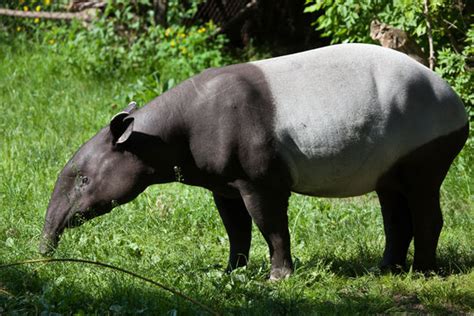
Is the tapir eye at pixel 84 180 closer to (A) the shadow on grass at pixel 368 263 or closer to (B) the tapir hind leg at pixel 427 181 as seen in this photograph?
(A) the shadow on grass at pixel 368 263

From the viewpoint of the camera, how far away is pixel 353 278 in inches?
262

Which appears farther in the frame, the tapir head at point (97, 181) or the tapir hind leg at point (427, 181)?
the tapir head at point (97, 181)

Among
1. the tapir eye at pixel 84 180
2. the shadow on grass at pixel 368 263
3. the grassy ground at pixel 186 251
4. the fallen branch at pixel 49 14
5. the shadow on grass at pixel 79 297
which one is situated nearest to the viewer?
the shadow on grass at pixel 79 297

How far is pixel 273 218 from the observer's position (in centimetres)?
640

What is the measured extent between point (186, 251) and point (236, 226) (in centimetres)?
50

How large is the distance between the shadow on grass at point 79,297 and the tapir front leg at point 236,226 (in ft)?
3.49

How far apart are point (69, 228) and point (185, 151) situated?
39.3 inches

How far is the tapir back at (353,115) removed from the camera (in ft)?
20.7

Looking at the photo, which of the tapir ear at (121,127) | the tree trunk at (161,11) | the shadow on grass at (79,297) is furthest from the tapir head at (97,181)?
the tree trunk at (161,11)

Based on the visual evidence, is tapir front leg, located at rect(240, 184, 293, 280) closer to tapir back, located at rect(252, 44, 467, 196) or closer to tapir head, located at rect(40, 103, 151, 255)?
tapir back, located at rect(252, 44, 467, 196)

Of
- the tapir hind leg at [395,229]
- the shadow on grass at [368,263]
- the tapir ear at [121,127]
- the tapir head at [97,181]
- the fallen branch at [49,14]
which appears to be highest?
the tapir ear at [121,127]

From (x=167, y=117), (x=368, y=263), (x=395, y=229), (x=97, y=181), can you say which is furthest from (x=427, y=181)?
(x=97, y=181)

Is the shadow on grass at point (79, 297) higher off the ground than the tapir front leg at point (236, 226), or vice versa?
the shadow on grass at point (79, 297)

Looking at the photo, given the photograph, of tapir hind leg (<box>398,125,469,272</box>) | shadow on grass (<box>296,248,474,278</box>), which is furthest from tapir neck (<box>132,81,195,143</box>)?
tapir hind leg (<box>398,125,469,272</box>)
